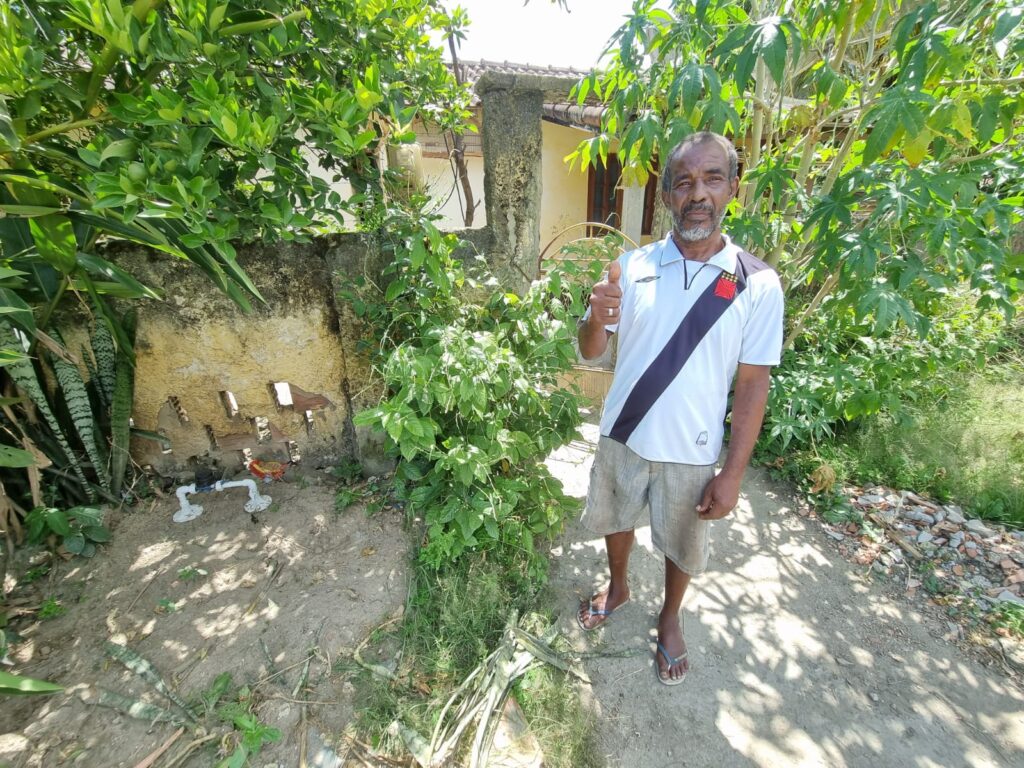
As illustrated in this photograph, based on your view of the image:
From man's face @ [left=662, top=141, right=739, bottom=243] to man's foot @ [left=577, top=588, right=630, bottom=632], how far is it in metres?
1.61

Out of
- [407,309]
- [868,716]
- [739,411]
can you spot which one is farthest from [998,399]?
[407,309]

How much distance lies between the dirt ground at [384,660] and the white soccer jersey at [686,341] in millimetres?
1033

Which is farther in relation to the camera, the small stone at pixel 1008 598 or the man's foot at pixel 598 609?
the small stone at pixel 1008 598

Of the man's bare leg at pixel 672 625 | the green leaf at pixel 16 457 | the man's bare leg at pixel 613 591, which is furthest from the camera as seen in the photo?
the man's bare leg at pixel 613 591

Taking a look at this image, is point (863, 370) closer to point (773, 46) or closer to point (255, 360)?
point (773, 46)

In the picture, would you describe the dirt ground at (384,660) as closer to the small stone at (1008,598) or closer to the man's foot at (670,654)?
the man's foot at (670,654)

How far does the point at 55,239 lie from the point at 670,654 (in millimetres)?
2666

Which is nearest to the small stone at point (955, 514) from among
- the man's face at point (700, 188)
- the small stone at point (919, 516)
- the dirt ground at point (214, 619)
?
the small stone at point (919, 516)

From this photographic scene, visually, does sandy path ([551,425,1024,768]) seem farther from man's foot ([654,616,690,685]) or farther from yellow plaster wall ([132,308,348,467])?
yellow plaster wall ([132,308,348,467])

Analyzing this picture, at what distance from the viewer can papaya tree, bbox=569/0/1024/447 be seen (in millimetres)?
1525

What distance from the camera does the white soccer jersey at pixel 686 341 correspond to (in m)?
1.44

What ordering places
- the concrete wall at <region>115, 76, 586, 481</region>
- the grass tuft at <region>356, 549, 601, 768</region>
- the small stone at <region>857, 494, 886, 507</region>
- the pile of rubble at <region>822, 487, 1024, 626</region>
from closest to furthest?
the grass tuft at <region>356, 549, 601, 768</region>
the concrete wall at <region>115, 76, 586, 481</region>
the pile of rubble at <region>822, 487, 1024, 626</region>
the small stone at <region>857, 494, 886, 507</region>

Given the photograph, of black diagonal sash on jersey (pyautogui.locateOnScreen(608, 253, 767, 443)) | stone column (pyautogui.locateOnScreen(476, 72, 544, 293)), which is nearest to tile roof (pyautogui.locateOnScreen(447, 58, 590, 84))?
stone column (pyautogui.locateOnScreen(476, 72, 544, 293))

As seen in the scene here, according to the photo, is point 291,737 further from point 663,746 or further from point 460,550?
point 663,746
